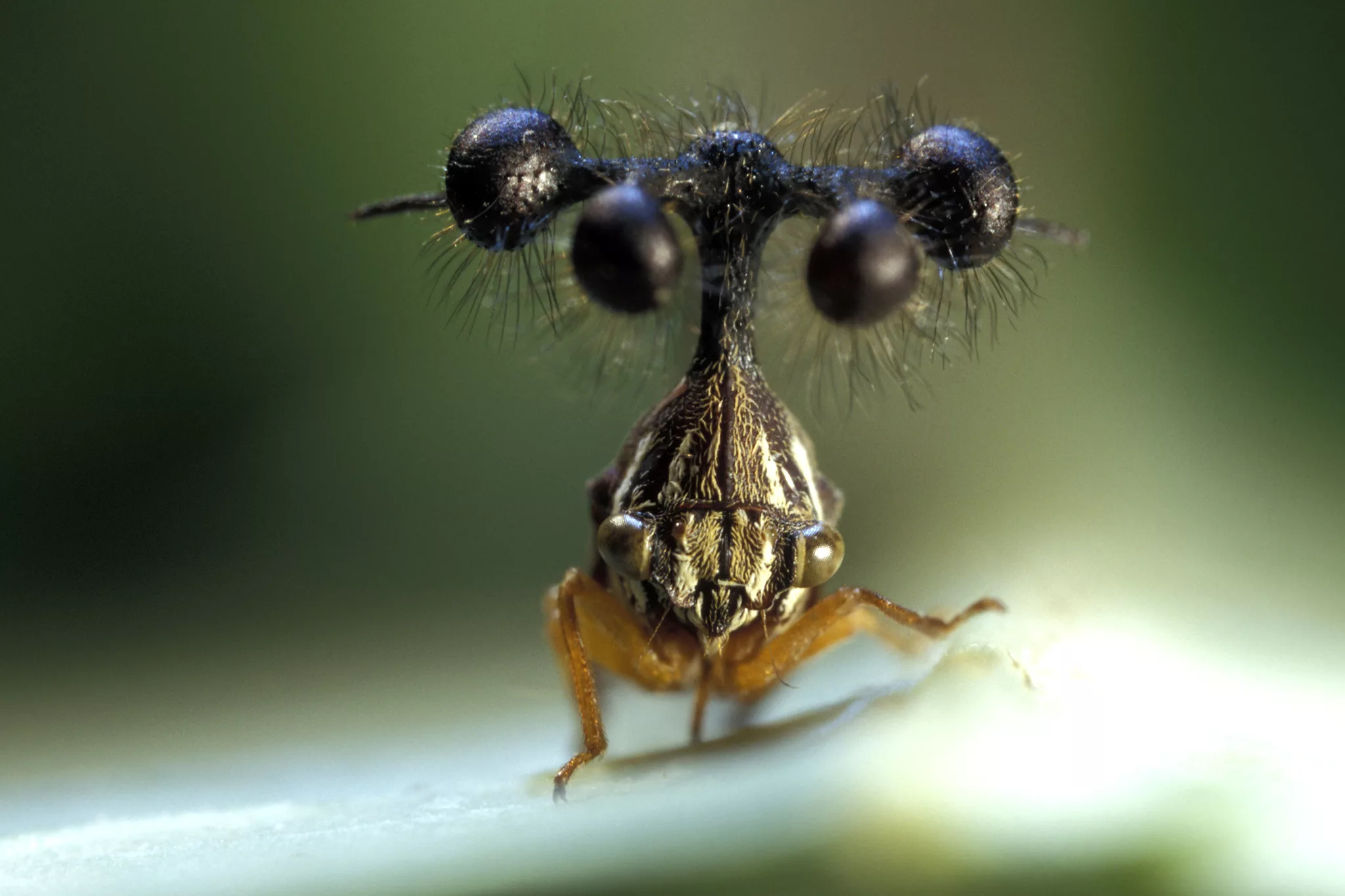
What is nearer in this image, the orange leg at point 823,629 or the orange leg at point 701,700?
the orange leg at point 823,629

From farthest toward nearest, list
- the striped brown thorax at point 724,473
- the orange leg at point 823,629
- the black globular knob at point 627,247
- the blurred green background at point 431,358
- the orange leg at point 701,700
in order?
the blurred green background at point 431,358
the orange leg at point 701,700
the orange leg at point 823,629
the striped brown thorax at point 724,473
the black globular knob at point 627,247

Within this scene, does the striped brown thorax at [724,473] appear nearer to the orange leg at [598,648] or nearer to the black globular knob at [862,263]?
the orange leg at [598,648]

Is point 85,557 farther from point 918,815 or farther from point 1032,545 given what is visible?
point 918,815

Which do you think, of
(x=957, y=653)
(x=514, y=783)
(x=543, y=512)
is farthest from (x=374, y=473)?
(x=957, y=653)

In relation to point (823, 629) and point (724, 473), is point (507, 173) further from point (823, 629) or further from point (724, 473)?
point (823, 629)

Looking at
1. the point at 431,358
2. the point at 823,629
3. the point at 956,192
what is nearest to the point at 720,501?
the point at 823,629

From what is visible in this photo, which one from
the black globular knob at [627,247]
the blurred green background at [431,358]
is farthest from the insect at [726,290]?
the blurred green background at [431,358]

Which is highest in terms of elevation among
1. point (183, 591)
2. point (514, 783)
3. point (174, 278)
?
point (174, 278)
